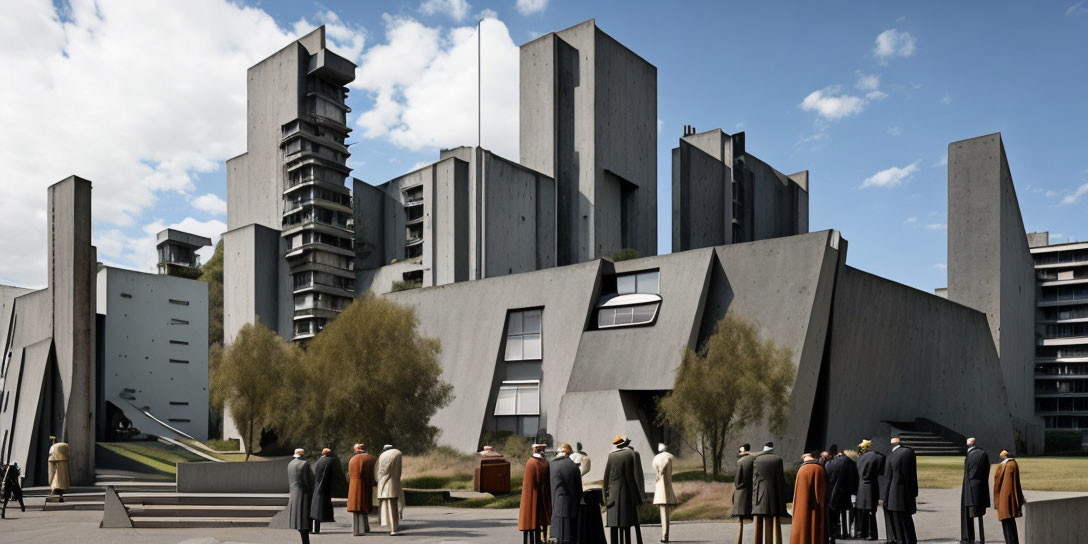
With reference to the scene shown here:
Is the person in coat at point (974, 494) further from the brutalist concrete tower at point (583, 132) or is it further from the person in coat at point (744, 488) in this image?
the brutalist concrete tower at point (583, 132)

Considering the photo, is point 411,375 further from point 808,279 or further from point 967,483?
point 967,483

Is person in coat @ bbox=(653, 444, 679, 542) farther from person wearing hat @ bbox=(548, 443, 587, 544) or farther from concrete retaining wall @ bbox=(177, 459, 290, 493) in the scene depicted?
concrete retaining wall @ bbox=(177, 459, 290, 493)

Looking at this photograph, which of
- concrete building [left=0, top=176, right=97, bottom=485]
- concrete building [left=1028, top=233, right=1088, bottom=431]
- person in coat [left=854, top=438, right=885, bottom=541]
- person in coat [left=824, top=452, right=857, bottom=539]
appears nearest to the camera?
person in coat [left=854, top=438, right=885, bottom=541]

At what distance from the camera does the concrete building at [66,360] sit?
26969 mm

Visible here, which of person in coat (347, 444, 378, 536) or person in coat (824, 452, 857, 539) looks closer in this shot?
person in coat (824, 452, 857, 539)

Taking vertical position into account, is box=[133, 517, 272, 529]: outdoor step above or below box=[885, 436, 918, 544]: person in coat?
below

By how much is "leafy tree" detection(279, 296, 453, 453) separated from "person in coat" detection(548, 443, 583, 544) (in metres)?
15.4

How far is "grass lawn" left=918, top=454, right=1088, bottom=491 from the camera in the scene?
2581 centimetres

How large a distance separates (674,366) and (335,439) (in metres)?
11.8

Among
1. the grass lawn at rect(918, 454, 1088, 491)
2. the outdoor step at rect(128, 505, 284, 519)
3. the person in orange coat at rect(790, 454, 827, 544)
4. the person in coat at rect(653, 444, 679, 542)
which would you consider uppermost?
the person in orange coat at rect(790, 454, 827, 544)

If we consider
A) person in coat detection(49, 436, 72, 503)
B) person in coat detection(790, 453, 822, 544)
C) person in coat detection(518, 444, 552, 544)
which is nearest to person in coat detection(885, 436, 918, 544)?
person in coat detection(790, 453, 822, 544)

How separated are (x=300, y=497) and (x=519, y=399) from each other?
69.5 feet

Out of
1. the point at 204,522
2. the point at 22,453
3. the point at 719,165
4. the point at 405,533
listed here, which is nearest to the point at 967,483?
the point at 405,533

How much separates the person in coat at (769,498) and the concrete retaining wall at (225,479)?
39.9 ft
